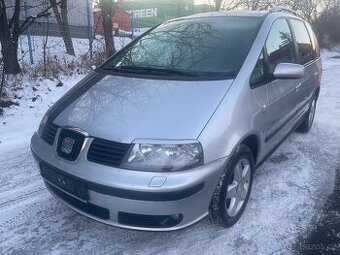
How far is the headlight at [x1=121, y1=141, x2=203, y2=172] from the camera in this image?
2.46 meters

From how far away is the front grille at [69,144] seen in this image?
2627mm

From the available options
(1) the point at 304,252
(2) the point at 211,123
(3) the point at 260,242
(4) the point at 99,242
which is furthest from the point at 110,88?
(1) the point at 304,252

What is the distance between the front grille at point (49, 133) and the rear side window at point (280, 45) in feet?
6.47

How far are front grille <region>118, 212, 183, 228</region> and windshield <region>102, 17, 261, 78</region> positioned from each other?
1.26 metres

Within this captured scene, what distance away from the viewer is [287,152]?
4754 millimetres

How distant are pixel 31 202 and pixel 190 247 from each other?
1.58 m

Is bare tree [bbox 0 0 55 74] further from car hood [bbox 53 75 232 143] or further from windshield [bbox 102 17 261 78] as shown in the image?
car hood [bbox 53 75 232 143]

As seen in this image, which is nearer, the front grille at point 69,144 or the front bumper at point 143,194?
the front bumper at point 143,194

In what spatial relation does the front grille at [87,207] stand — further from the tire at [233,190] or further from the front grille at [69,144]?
the tire at [233,190]

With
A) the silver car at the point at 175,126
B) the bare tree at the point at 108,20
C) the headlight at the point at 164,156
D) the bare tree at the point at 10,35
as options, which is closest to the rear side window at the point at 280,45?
the silver car at the point at 175,126

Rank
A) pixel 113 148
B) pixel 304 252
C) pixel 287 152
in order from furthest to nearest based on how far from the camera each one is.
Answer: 1. pixel 287 152
2. pixel 304 252
3. pixel 113 148

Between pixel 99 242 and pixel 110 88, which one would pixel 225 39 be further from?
pixel 99 242

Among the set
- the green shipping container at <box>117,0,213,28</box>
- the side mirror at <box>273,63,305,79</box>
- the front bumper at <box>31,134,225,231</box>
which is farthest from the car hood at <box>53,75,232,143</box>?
the green shipping container at <box>117,0,213,28</box>

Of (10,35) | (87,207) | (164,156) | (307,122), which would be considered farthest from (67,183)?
(10,35)
